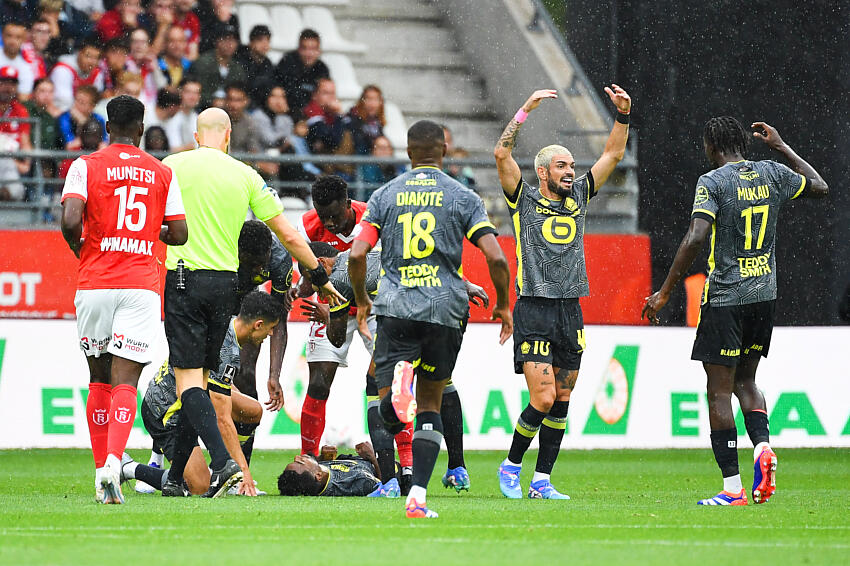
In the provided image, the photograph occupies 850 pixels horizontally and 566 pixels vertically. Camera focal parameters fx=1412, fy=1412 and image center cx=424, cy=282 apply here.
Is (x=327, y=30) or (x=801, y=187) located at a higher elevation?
(x=327, y=30)

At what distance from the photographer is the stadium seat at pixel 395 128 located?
66.3 feet

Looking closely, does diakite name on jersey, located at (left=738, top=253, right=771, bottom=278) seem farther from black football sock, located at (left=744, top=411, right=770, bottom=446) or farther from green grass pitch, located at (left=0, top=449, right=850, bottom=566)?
green grass pitch, located at (left=0, top=449, right=850, bottom=566)

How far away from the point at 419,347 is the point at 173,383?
2382 mm

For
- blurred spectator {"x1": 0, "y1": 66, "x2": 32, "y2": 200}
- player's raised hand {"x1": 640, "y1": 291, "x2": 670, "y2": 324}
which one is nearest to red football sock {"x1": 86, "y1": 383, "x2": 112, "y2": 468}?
player's raised hand {"x1": 640, "y1": 291, "x2": 670, "y2": 324}

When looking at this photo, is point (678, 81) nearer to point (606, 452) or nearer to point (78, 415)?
point (606, 452)

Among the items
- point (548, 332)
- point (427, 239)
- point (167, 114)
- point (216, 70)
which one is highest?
point (216, 70)

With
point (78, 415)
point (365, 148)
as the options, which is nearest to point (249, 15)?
point (365, 148)

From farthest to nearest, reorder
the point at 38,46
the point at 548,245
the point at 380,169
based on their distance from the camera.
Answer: the point at 38,46
the point at 380,169
the point at 548,245

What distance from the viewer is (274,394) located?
1015 cm

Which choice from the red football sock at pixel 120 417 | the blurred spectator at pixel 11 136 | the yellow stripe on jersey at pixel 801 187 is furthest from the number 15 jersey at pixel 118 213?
the blurred spectator at pixel 11 136

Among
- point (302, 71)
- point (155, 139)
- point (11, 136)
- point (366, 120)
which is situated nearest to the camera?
point (11, 136)

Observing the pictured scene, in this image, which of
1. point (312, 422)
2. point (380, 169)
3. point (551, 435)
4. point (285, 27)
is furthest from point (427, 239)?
point (285, 27)

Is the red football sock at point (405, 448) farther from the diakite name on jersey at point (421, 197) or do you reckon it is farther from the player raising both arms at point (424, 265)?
the diakite name on jersey at point (421, 197)

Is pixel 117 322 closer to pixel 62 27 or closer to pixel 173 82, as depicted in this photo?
pixel 173 82
